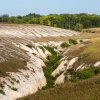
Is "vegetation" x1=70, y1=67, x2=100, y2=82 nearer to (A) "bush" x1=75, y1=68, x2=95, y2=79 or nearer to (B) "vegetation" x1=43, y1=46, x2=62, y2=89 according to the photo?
(A) "bush" x1=75, y1=68, x2=95, y2=79

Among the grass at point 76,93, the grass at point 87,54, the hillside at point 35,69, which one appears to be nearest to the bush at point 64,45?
the hillside at point 35,69

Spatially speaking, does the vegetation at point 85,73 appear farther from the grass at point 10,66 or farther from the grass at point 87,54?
the grass at point 10,66

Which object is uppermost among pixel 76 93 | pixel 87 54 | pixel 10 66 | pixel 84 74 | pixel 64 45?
pixel 76 93

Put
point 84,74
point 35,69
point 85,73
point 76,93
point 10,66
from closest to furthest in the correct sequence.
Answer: point 76,93, point 10,66, point 84,74, point 85,73, point 35,69

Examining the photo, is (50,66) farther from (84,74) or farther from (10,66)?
(10,66)

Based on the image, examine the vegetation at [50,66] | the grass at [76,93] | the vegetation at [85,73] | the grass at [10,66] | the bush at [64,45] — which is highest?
the grass at [76,93]

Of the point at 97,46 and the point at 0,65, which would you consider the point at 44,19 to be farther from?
the point at 0,65

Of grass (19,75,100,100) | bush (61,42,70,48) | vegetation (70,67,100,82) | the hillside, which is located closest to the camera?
grass (19,75,100,100)

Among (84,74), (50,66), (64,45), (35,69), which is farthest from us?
(64,45)

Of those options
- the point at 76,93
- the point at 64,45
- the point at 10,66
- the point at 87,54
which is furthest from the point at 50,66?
the point at 76,93

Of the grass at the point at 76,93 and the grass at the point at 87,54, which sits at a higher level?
the grass at the point at 76,93

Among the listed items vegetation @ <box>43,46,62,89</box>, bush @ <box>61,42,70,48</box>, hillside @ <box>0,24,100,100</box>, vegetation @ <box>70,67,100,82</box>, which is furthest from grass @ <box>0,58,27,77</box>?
bush @ <box>61,42,70,48</box>

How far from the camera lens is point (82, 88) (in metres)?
26.8

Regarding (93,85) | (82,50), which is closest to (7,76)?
(93,85)
